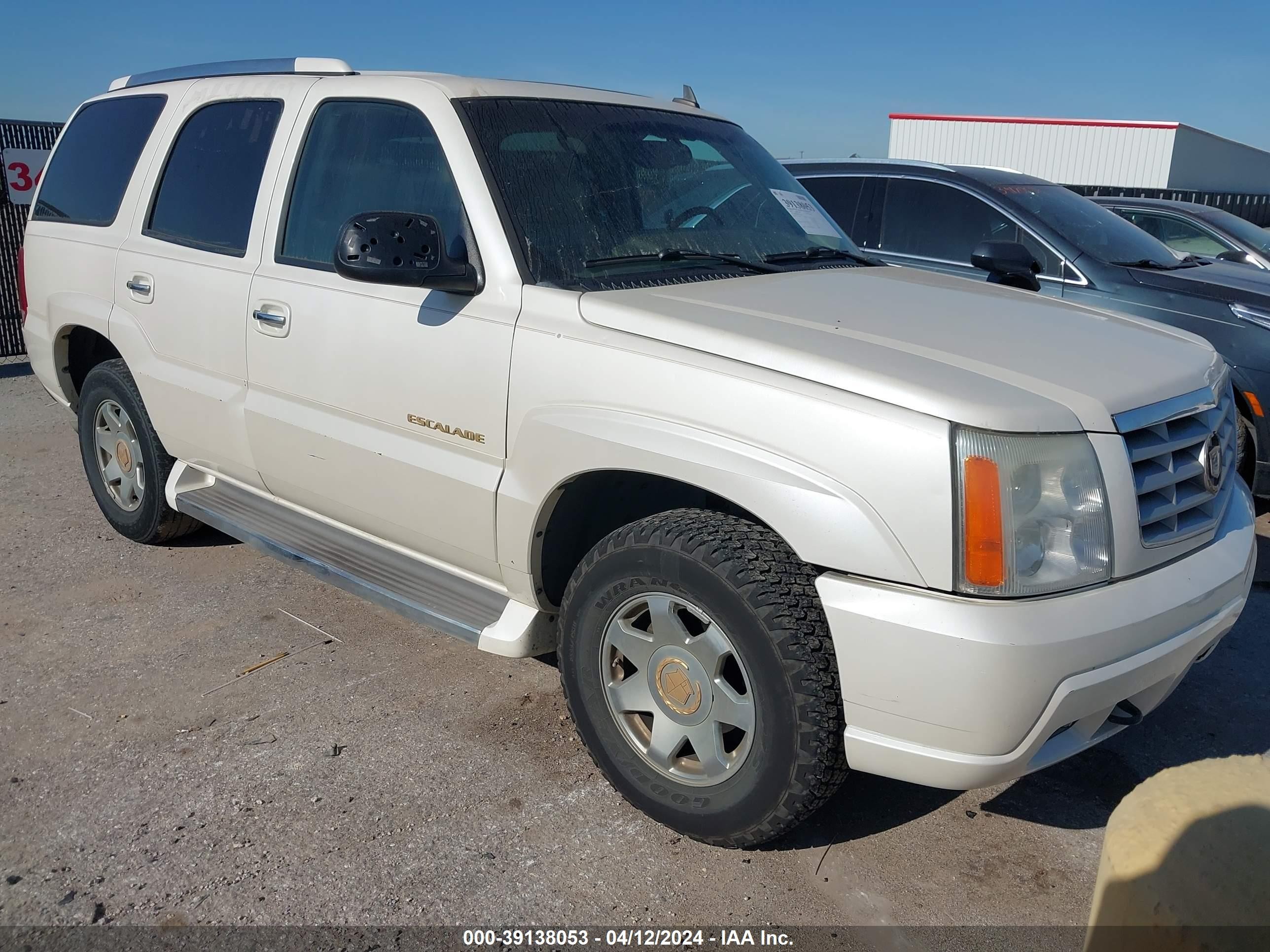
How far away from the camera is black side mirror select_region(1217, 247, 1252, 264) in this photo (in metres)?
8.95

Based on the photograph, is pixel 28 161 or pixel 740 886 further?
pixel 28 161

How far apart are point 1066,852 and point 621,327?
186cm

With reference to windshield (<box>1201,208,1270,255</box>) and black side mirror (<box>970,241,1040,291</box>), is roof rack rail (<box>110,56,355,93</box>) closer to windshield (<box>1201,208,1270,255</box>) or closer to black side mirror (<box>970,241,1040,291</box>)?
black side mirror (<box>970,241,1040,291</box>)

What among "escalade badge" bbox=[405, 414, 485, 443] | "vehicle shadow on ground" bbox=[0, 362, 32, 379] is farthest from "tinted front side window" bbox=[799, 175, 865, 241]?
"vehicle shadow on ground" bbox=[0, 362, 32, 379]

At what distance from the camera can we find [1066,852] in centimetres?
288

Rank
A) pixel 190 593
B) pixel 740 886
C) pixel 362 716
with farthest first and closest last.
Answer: pixel 190 593, pixel 362 716, pixel 740 886

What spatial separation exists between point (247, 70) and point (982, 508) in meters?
3.36

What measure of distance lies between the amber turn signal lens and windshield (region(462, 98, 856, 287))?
125 centimetres

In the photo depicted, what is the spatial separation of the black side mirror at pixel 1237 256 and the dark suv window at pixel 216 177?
8.06 meters

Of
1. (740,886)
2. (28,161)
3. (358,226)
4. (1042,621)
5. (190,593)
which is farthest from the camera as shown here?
(28,161)

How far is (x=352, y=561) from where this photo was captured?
3613 mm

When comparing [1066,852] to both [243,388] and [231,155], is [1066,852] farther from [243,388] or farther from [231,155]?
[231,155]

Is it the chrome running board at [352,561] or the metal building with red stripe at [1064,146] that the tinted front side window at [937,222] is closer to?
the chrome running board at [352,561]

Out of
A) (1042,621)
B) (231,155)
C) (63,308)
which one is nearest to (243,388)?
(231,155)
